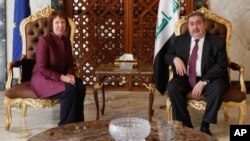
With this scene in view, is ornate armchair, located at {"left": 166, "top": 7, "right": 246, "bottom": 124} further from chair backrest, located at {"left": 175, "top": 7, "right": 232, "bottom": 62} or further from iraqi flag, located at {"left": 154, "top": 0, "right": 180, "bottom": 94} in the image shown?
iraqi flag, located at {"left": 154, "top": 0, "right": 180, "bottom": 94}

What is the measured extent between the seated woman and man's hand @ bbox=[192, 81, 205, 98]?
3.44ft

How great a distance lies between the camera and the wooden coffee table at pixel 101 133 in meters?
2.63

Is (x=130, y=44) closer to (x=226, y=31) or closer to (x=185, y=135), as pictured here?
(x=226, y=31)

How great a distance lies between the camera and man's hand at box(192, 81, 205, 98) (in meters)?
3.87

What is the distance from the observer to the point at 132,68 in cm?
445

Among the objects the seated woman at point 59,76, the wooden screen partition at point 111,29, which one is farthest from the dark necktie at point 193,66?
the wooden screen partition at point 111,29

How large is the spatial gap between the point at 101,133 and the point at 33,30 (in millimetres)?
2169

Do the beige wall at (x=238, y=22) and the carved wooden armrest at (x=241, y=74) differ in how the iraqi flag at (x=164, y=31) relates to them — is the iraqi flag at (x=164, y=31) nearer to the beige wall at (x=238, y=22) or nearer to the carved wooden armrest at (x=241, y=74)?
the carved wooden armrest at (x=241, y=74)

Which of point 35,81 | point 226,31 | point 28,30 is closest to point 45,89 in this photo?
point 35,81

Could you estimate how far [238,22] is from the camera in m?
5.72

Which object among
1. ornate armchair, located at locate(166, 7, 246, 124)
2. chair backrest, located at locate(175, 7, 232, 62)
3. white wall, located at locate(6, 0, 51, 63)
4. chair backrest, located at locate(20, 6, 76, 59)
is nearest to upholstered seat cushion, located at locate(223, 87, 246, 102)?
ornate armchair, located at locate(166, 7, 246, 124)

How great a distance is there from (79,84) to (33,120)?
86 centimetres

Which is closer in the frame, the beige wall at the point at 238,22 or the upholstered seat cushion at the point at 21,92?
the upholstered seat cushion at the point at 21,92

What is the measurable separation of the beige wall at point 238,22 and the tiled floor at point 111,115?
0.59 meters
